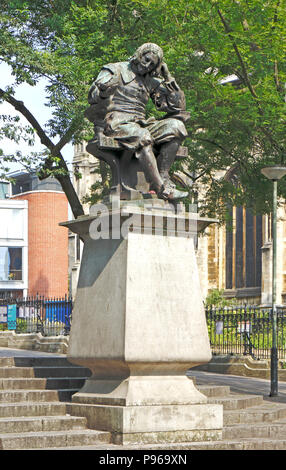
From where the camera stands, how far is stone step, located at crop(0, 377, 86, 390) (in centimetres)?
1075

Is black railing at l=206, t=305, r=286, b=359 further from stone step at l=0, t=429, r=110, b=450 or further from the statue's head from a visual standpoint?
stone step at l=0, t=429, r=110, b=450

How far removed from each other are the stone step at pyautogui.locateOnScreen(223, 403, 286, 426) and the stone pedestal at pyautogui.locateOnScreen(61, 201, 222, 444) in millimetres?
983

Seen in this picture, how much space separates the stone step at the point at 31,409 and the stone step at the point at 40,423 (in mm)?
130

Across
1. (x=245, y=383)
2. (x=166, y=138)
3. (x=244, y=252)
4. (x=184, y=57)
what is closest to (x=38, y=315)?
(x=245, y=383)

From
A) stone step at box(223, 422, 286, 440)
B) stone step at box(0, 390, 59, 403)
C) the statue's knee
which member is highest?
the statue's knee

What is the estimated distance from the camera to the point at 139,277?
9562 mm

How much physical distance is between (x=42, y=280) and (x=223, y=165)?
158 feet

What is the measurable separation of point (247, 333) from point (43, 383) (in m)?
13.1

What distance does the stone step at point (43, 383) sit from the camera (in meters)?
10.8

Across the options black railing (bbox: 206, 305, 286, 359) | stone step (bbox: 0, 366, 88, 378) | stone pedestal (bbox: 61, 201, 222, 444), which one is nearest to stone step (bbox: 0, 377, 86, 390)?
stone step (bbox: 0, 366, 88, 378)

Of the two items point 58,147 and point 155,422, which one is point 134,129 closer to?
point 155,422
